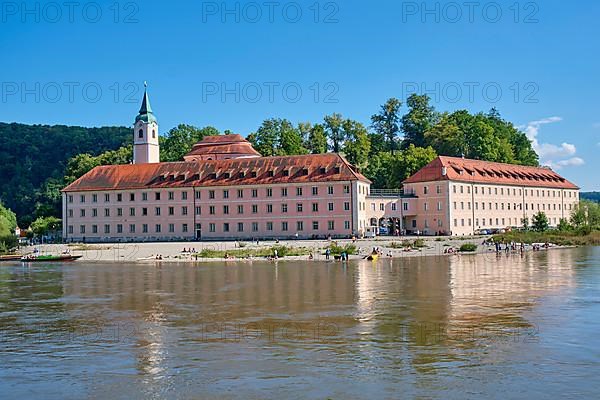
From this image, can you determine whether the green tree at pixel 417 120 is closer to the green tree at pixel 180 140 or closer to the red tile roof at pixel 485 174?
the red tile roof at pixel 485 174

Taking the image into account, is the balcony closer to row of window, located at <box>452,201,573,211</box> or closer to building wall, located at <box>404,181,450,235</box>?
building wall, located at <box>404,181,450,235</box>

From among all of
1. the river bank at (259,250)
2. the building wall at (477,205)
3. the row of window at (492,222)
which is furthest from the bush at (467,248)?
the row of window at (492,222)

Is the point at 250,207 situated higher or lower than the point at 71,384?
higher

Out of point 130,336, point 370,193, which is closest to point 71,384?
point 130,336

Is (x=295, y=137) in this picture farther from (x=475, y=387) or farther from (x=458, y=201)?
(x=475, y=387)

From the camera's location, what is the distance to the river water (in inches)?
723

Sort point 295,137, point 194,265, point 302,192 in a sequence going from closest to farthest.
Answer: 1. point 194,265
2. point 302,192
3. point 295,137

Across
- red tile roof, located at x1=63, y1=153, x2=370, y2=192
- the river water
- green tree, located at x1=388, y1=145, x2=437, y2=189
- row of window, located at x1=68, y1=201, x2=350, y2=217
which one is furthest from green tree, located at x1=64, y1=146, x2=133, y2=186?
the river water

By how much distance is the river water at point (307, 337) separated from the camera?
18.4 meters

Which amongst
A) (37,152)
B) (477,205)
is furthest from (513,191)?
(37,152)

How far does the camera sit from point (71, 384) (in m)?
18.9

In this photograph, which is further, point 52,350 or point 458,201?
point 458,201

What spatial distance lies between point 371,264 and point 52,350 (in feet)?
113

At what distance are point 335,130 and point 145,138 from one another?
31.5m
